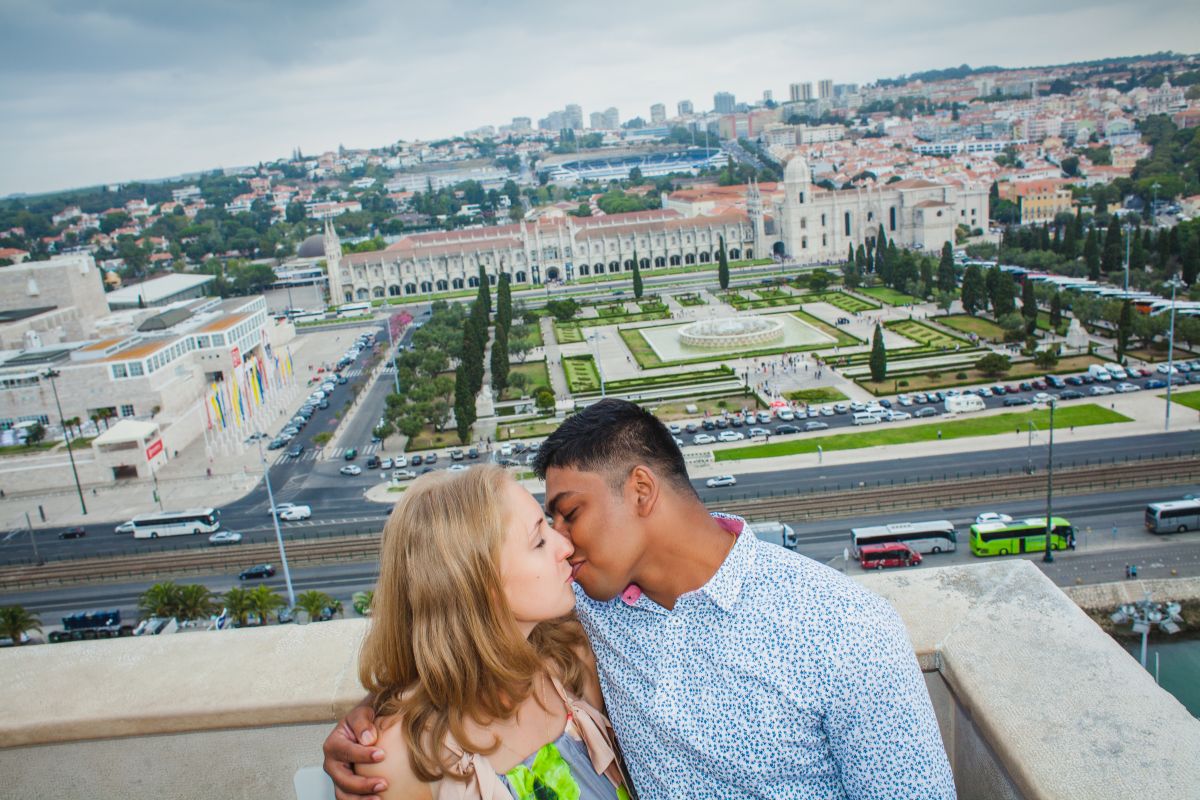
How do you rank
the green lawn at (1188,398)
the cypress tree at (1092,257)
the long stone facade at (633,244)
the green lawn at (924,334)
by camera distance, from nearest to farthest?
the green lawn at (1188,398) → the green lawn at (924,334) → the cypress tree at (1092,257) → the long stone facade at (633,244)

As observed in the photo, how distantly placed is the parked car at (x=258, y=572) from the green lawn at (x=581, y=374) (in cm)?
1062

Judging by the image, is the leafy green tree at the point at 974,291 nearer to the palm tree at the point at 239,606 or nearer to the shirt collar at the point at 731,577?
the palm tree at the point at 239,606

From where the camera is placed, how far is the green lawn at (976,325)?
27.2 metres

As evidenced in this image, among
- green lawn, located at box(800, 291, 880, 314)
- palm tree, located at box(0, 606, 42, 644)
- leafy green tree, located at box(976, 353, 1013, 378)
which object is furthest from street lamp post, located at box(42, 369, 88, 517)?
green lawn, located at box(800, 291, 880, 314)

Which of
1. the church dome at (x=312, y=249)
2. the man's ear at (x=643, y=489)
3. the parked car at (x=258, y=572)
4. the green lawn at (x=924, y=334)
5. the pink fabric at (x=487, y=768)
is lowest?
the parked car at (x=258, y=572)

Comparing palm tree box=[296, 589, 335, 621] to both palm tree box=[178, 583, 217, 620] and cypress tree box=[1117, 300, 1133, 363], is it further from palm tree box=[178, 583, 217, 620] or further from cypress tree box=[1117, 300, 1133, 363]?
cypress tree box=[1117, 300, 1133, 363]

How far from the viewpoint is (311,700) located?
92.8 inches

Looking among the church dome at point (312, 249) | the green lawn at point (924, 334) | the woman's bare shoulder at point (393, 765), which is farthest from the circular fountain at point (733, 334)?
the church dome at point (312, 249)

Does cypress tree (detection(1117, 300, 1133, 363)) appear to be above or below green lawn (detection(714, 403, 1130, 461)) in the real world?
above

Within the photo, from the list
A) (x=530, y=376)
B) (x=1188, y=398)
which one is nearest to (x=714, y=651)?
(x=1188, y=398)

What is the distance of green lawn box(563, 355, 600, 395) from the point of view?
25.1m

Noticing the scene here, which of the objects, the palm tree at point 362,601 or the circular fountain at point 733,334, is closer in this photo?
the palm tree at point 362,601

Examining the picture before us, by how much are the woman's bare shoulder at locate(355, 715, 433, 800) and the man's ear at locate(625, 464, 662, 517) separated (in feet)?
1.92

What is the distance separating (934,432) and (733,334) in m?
10.1
